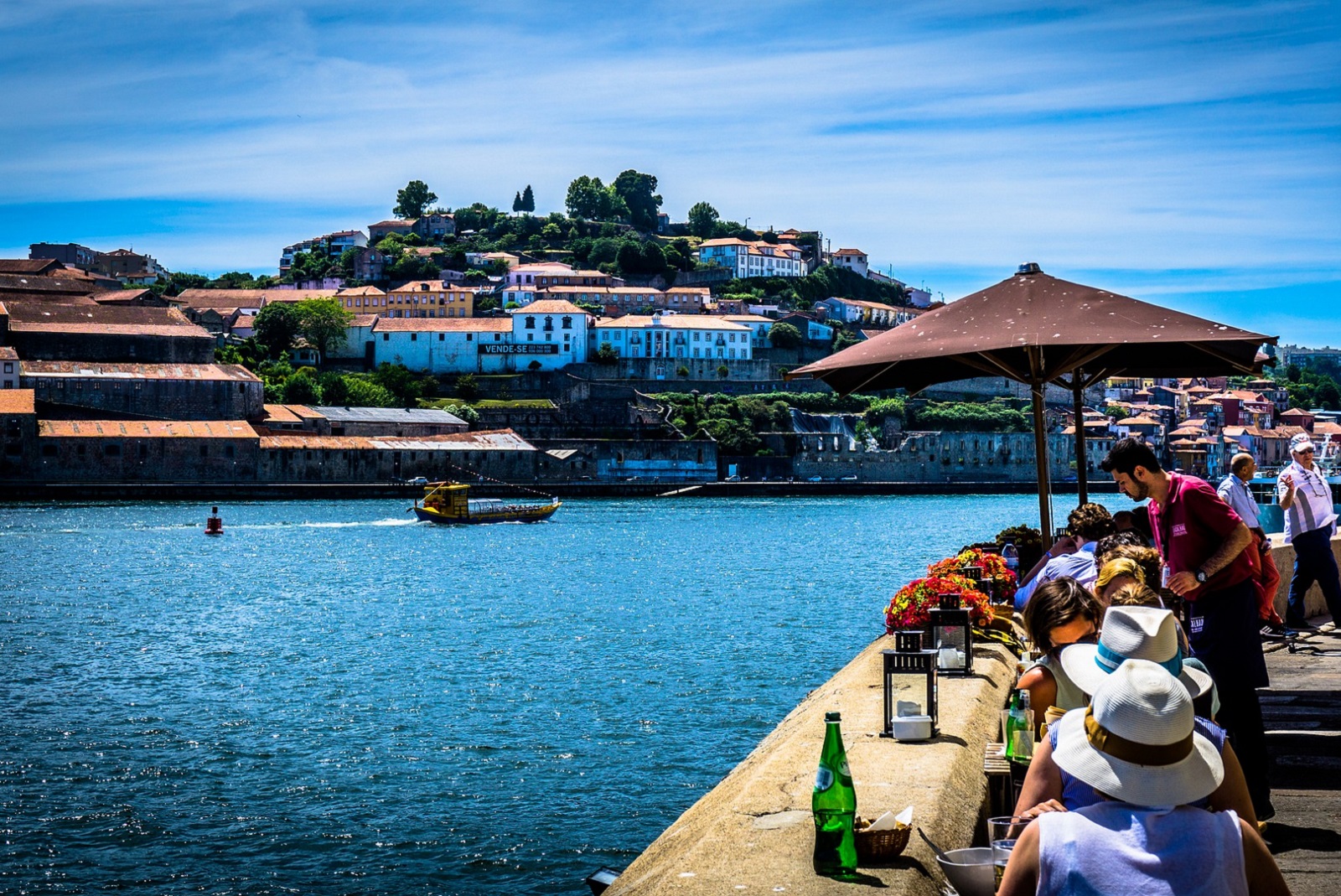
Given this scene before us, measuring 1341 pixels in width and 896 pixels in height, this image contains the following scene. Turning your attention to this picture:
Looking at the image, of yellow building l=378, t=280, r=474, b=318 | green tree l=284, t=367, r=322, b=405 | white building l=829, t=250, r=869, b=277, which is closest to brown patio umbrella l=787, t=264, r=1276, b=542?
green tree l=284, t=367, r=322, b=405

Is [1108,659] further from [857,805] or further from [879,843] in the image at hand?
[857,805]

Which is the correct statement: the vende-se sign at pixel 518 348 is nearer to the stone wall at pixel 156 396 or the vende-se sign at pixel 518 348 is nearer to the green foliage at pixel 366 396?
the green foliage at pixel 366 396

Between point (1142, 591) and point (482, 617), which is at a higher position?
point (1142, 591)

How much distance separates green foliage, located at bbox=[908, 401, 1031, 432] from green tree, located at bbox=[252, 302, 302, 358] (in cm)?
4218

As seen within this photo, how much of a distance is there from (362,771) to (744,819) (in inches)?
273

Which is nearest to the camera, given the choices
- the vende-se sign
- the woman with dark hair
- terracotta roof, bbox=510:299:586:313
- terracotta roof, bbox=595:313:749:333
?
the woman with dark hair

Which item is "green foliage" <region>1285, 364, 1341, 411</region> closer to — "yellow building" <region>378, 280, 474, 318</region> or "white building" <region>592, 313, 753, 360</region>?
"white building" <region>592, 313, 753, 360</region>

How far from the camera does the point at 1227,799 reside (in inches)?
117

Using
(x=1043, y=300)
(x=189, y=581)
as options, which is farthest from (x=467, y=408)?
(x=1043, y=300)

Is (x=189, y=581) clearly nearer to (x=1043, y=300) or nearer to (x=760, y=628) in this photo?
(x=760, y=628)

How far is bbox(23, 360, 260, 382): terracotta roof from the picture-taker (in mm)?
66875

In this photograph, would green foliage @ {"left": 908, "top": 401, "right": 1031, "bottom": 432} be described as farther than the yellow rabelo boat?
Yes

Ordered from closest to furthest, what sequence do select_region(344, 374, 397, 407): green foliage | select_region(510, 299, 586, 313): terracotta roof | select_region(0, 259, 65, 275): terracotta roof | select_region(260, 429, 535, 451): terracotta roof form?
select_region(260, 429, 535, 451): terracotta roof
select_region(344, 374, 397, 407): green foliage
select_region(0, 259, 65, 275): terracotta roof
select_region(510, 299, 586, 313): terracotta roof

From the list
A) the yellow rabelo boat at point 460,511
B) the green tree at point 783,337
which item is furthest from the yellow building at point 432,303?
the yellow rabelo boat at point 460,511
